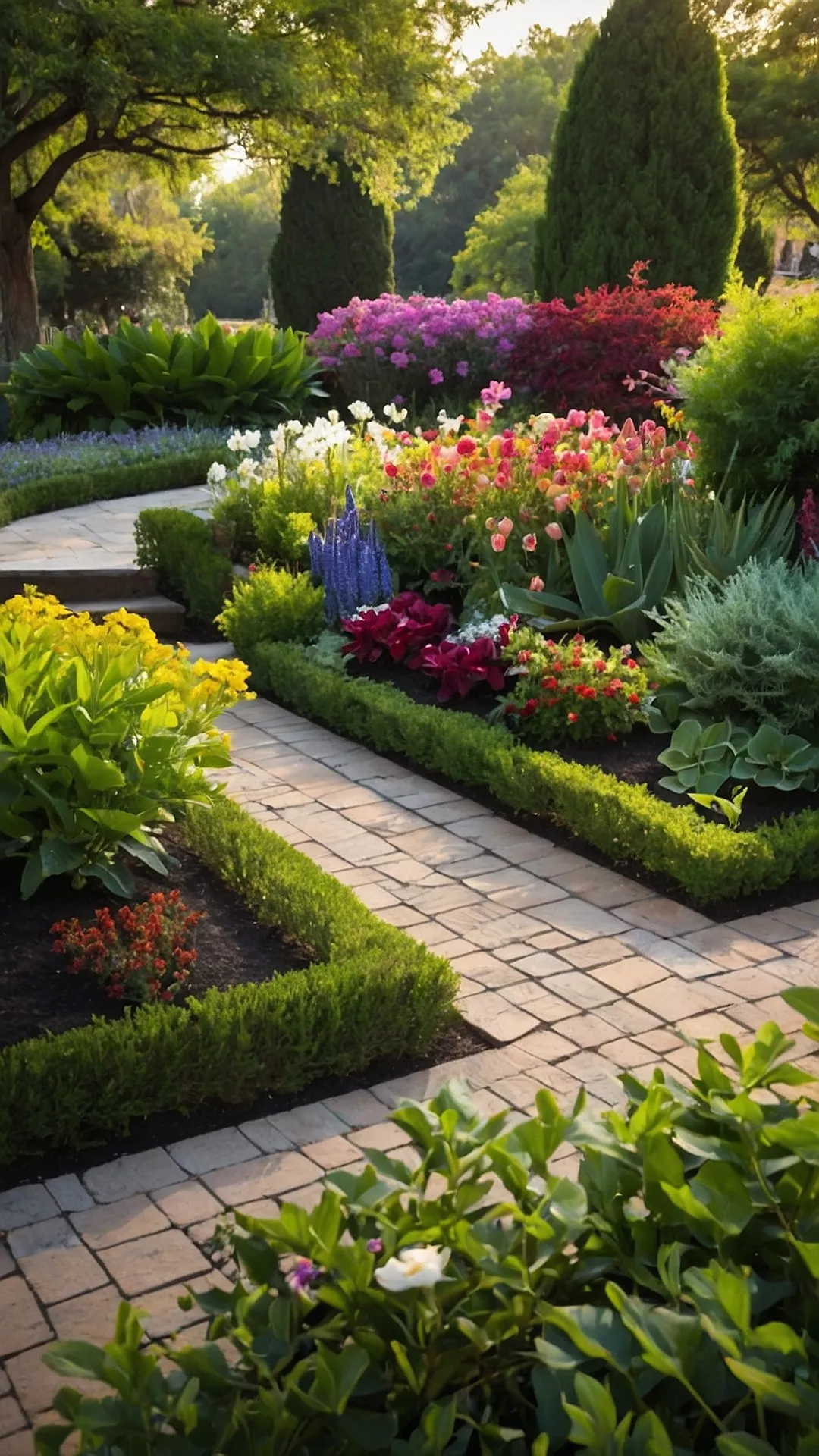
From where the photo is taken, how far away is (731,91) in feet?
93.8

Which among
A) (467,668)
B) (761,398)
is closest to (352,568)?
(467,668)

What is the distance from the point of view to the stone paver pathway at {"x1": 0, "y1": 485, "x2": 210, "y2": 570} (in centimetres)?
903

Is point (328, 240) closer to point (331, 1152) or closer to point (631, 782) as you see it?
point (631, 782)

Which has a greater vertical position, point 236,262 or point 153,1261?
point 236,262

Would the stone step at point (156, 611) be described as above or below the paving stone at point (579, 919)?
above

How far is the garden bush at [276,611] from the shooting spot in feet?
23.9

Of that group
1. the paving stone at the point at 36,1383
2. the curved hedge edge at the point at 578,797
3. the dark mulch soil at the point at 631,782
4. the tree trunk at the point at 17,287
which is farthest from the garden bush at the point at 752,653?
the tree trunk at the point at 17,287

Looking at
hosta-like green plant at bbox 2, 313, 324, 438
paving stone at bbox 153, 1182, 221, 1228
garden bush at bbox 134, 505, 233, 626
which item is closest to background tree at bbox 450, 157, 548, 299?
hosta-like green plant at bbox 2, 313, 324, 438

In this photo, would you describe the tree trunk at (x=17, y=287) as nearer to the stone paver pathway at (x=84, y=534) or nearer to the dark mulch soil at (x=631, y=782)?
the stone paver pathway at (x=84, y=534)

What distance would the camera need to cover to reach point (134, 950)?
3738mm

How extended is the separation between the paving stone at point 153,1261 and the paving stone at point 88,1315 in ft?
0.13

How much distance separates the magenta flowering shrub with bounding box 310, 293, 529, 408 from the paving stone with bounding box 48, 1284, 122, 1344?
11.5 m

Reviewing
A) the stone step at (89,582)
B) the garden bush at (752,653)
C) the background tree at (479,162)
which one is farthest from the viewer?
the background tree at (479,162)

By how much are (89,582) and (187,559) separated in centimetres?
82
